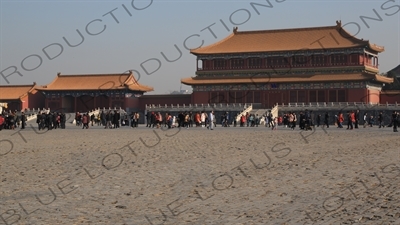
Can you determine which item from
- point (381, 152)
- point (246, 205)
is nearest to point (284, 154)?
point (381, 152)

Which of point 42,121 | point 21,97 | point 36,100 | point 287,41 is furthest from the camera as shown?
point 36,100

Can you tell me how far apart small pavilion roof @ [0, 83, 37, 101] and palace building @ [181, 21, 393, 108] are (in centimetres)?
1795

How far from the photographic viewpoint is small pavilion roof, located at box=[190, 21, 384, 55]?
211ft

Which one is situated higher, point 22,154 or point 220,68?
point 220,68

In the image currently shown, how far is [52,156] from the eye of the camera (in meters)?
19.9

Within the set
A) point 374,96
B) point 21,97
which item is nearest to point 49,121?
point 374,96

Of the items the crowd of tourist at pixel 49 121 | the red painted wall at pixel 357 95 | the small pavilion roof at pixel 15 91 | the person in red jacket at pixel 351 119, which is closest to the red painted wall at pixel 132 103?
the small pavilion roof at pixel 15 91

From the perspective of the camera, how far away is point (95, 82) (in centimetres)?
7388

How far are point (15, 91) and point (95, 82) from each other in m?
8.90

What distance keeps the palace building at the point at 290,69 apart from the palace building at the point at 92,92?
711cm

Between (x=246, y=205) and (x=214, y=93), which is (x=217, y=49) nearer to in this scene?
(x=214, y=93)

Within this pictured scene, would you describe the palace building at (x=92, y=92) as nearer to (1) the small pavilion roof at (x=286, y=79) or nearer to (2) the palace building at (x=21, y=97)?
(2) the palace building at (x=21, y=97)

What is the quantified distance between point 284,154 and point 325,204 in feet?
28.6

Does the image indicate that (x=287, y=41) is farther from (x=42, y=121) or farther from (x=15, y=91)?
(x=42, y=121)
